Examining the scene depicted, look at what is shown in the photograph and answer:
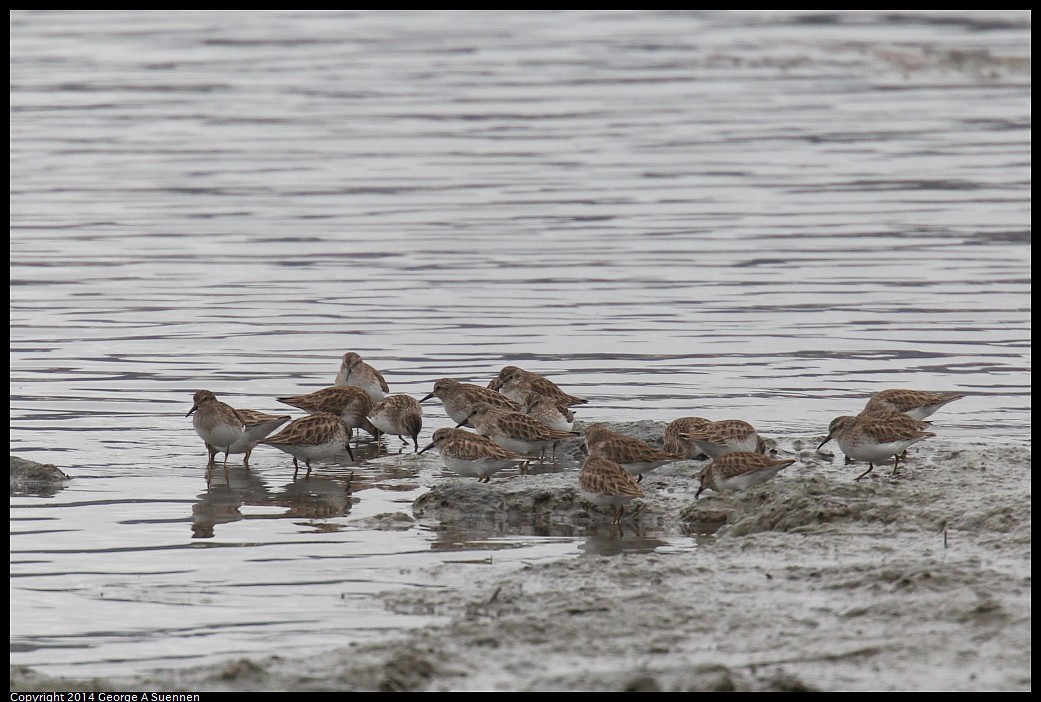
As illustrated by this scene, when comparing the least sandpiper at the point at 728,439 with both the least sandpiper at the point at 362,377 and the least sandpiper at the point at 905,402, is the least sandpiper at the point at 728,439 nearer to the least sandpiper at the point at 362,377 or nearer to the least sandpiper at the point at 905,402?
the least sandpiper at the point at 905,402

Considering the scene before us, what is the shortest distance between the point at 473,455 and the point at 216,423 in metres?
2.02

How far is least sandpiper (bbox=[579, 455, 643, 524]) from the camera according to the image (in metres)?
10.4

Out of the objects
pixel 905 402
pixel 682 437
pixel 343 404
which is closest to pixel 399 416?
pixel 343 404

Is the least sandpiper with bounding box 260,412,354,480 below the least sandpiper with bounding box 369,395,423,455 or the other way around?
below

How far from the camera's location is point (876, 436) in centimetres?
1148

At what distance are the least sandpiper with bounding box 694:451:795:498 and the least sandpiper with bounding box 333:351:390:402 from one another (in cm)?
403

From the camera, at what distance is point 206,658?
798cm

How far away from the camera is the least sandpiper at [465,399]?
43.8 ft

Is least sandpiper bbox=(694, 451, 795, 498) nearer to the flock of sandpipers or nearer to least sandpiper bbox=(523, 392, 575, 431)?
the flock of sandpipers

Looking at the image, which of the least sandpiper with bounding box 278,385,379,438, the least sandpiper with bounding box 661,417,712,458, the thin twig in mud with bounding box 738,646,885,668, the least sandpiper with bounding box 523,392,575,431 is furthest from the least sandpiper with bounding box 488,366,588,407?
the thin twig in mud with bounding box 738,646,885,668

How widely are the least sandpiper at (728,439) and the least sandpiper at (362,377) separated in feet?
11.2

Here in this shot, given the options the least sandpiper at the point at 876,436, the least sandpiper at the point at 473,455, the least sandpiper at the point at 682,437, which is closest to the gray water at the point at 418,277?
the least sandpiper at the point at 473,455

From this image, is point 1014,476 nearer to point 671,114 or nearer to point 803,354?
point 803,354
